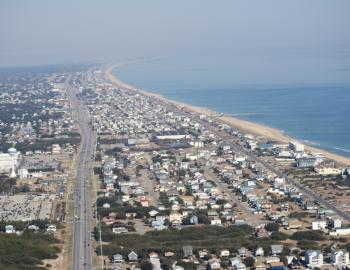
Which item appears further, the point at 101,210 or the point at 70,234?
the point at 101,210

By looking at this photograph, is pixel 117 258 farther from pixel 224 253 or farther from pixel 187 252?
pixel 224 253

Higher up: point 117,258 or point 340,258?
point 340,258

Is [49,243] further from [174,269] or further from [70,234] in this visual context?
[174,269]

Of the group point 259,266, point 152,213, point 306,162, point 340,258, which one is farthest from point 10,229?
point 306,162

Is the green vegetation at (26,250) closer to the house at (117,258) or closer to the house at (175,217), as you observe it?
the house at (117,258)

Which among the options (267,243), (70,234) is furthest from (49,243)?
(267,243)

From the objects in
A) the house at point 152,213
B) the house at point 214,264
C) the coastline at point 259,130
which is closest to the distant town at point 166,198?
the house at point 214,264
